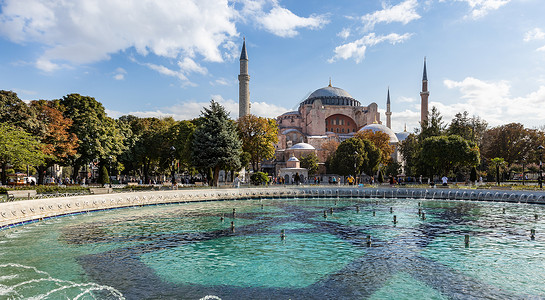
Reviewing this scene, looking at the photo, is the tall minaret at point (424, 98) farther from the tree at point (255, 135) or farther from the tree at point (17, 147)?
the tree at point (17, 147)

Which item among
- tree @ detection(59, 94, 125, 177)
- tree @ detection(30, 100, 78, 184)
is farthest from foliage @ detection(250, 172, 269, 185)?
tree @ detection(30, 100, 78, 184)

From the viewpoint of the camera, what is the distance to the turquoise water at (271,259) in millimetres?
7020

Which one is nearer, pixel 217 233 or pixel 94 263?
pixel 94 263

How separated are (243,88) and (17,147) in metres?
36.0

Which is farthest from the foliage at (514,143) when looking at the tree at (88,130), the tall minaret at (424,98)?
the tree at (88,130)

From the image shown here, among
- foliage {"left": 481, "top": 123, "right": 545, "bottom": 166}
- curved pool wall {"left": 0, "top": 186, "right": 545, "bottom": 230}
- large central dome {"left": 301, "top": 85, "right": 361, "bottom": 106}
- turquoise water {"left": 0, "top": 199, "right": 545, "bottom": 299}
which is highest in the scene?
large central dome {"left": 301, "top": 85, "right": 361, "bottom": 106}

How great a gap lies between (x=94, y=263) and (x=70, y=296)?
2.25m

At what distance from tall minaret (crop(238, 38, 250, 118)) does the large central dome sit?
102ft

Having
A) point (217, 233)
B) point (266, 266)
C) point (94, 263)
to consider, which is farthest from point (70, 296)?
point (217, 233)

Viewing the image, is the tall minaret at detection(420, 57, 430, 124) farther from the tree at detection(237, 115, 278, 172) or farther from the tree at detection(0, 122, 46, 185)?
the tree at detection(0, 122, 46, 185)

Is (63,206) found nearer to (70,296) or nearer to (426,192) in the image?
(70,296)

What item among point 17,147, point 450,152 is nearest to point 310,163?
point 450,152

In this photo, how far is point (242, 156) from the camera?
37.0m

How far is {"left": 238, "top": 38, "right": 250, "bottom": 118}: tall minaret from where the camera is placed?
55.3 meters
